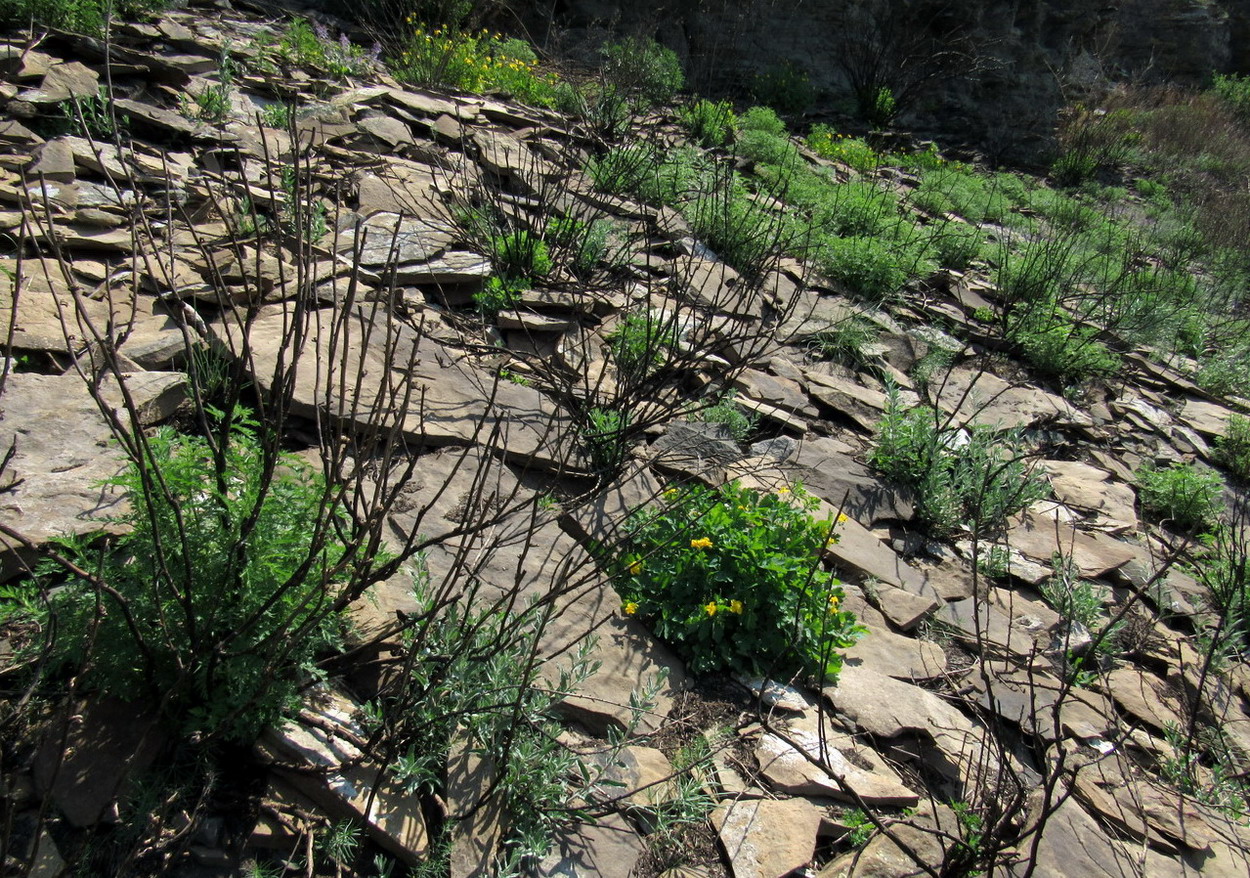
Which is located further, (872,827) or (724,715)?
(724,715)

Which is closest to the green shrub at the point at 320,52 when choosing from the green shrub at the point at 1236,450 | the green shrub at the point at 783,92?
the green shrub at the point at 783,92

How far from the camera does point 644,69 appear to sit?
848 cm

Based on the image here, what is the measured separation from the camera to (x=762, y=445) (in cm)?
416

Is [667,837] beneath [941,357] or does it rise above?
beneath

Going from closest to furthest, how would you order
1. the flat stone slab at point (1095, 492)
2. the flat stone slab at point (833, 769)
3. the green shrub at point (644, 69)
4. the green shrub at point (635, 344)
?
the flat stone slab at point (833, 769), the green shrub at point (635, 344), the flat stone slab at point (1095, 492), the green shrub at point (644, 69)

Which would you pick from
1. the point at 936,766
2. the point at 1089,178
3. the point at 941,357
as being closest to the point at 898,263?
the point at 941,357

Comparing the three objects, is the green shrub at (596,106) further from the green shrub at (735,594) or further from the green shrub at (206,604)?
the green shrub at (206,604)

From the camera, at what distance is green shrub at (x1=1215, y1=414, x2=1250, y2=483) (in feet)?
17.9

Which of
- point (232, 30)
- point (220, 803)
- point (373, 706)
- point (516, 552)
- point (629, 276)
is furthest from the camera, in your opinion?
point (232, 30)

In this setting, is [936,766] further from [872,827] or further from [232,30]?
[232,30]

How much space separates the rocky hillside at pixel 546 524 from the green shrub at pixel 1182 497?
0.10 feet

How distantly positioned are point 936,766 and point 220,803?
2.29 metres

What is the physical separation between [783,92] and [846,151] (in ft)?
7.38

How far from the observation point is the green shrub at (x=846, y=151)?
30.1 ft
